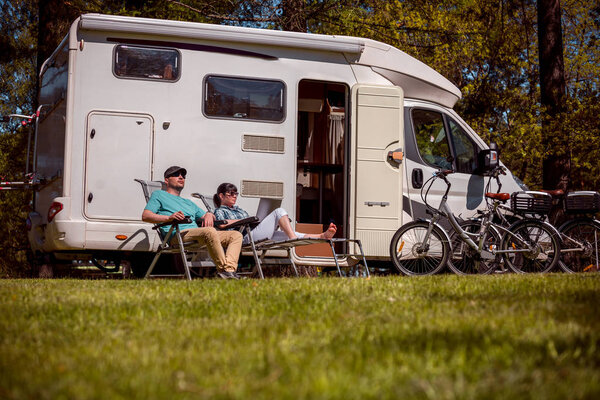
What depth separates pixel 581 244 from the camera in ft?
27.6

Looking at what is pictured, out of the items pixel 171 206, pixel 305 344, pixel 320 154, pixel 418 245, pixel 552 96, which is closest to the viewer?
pixel 305 344

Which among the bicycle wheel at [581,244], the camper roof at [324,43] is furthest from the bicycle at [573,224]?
the camper roof at [324,43]

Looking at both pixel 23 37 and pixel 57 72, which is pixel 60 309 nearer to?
pixel 57 72

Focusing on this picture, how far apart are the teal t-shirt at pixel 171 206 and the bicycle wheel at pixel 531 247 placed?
3473mm

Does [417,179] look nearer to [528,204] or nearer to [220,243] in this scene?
[528,204]

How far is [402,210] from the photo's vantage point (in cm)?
843

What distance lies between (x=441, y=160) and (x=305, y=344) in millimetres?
6142

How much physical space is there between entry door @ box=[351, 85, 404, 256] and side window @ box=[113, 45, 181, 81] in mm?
2029

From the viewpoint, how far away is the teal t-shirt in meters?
7.23

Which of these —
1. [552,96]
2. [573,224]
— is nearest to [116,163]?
[573,224]

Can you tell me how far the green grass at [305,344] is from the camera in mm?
2260

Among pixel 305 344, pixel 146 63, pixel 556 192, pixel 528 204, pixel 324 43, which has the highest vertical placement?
pixel 324 43

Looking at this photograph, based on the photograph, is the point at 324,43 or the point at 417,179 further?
the point at 417,179

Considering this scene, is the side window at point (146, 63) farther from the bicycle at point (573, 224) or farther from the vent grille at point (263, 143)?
the bicycle at point (573, 224)
